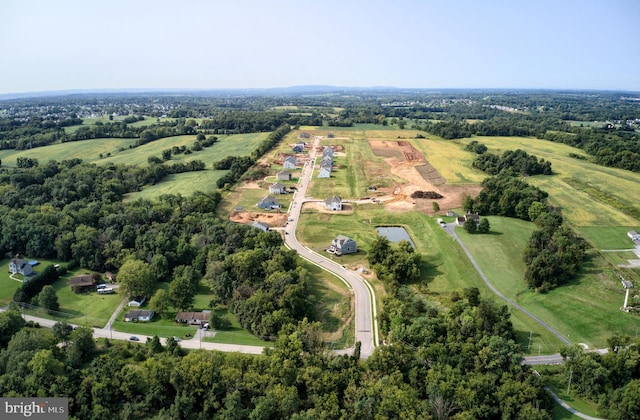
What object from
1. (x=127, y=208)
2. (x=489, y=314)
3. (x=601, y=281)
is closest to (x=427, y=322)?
(x=489, y=314)

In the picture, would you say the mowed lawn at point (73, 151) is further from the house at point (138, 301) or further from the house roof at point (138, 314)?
the house roof at point (138, 314)

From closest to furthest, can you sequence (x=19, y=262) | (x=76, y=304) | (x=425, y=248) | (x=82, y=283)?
(x=76, y=304), (x=82, y=283), (x=19, y=262), (x=425, y=248)

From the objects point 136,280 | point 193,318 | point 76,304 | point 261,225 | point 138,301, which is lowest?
point 76,304

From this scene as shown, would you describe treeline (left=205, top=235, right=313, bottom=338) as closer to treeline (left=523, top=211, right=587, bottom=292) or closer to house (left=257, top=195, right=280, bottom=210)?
house (left=257, top=195, right=280, bottom=210)

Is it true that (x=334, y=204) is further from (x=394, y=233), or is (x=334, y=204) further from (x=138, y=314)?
(x=138, y=314)

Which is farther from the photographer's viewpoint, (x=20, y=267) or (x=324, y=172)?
(x=324, y=172)

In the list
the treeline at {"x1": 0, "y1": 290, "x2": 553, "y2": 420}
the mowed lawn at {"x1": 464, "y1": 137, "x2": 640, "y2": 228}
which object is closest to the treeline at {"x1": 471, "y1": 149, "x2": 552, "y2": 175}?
the mowed lawn at {"x1": 464, "y1": 137, "x2": 640, "y2": 228}

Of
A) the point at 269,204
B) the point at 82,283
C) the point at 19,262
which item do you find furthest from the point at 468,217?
the point at 19,262
